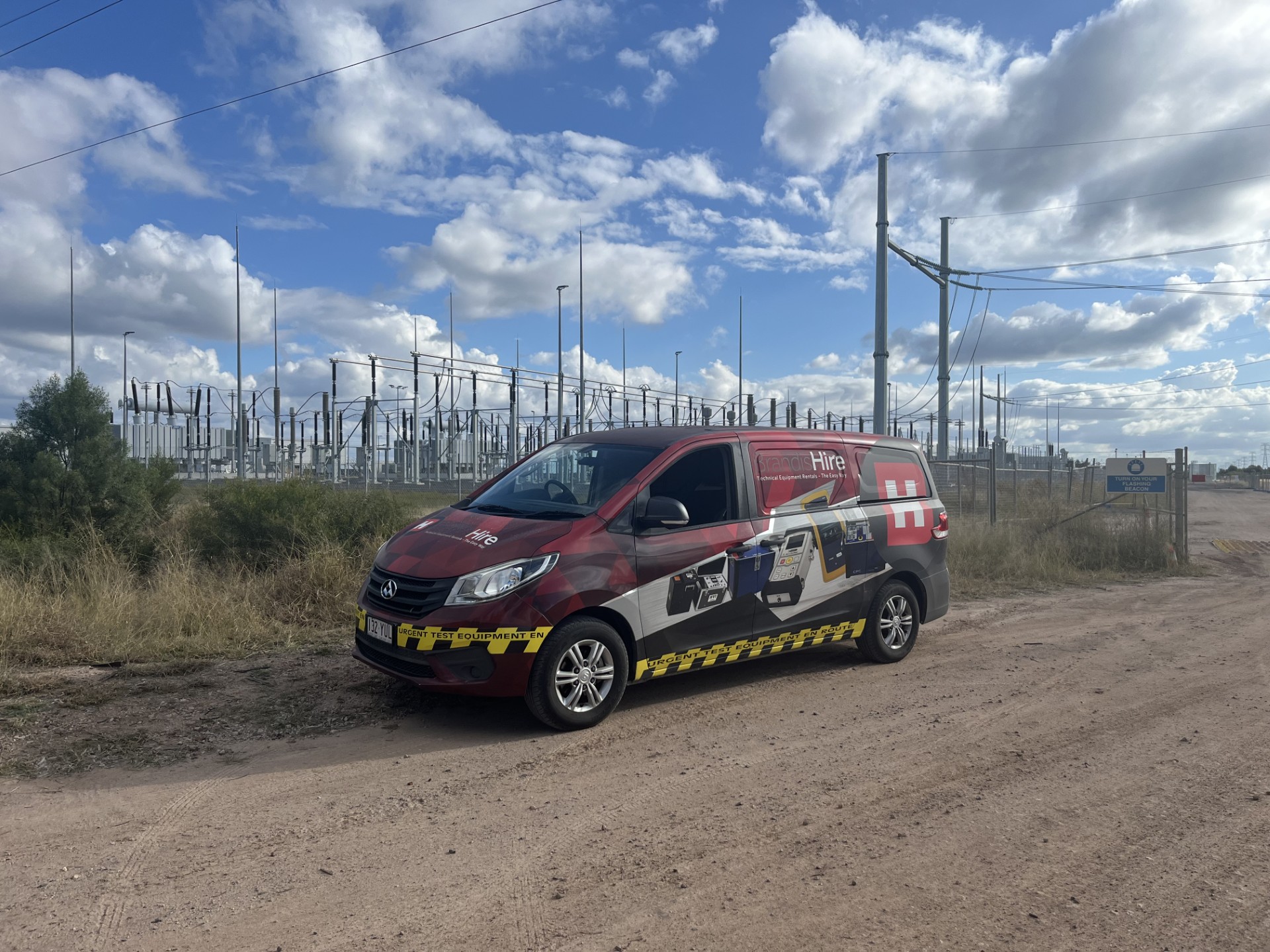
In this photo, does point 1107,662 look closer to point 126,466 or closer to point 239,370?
point 126,466

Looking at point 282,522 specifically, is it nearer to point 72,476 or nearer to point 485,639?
point 72,476

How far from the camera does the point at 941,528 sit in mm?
8109

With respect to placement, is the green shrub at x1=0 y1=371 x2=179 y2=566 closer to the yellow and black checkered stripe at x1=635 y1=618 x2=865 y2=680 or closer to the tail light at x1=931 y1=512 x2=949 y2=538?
the yellow and black checkered stripe at x1=635 y1=618 x2=865 y2=680

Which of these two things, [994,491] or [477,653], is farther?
[994,491]

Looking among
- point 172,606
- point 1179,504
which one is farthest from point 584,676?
point 1179,504

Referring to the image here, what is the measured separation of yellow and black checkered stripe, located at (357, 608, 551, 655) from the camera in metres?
5.22

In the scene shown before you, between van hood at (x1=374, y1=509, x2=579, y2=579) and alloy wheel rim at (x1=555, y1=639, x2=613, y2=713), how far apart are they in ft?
2.18

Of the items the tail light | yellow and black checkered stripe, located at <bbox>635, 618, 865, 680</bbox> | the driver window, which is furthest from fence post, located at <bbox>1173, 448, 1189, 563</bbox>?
the driver window

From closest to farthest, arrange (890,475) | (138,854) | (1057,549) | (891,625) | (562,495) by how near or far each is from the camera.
→ 1. (138,854)
2. (562,495)
3. (891,625)
4. (890,475)
5. (1057,549)

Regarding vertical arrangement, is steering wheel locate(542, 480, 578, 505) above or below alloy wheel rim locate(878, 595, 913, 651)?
above

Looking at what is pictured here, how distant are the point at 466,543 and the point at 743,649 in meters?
2.16

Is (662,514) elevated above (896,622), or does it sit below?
above

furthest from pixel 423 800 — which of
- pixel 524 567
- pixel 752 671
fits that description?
pixel 752 671

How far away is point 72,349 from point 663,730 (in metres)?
26.3
